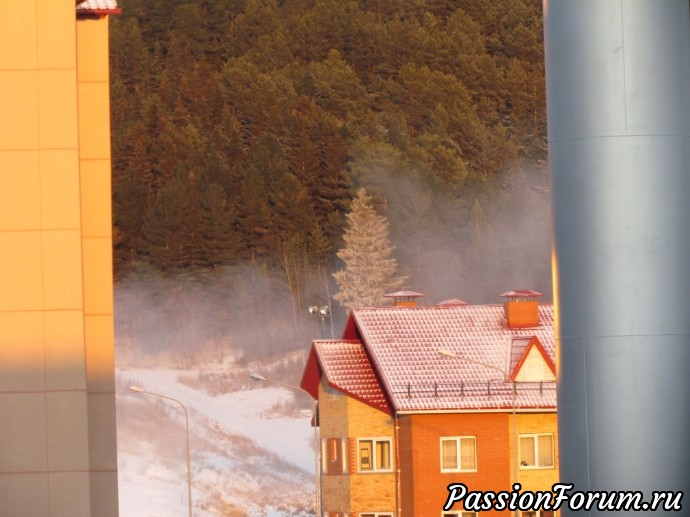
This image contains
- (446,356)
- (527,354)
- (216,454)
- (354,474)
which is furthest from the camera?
(216,454)

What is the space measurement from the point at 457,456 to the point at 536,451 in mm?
2348

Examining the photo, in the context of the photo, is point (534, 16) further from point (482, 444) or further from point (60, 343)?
point (60, 343)

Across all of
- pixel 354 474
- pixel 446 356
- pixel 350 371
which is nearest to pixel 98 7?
pixel 354 474

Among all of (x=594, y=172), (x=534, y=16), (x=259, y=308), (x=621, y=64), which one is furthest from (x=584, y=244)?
(x=534, y=16)

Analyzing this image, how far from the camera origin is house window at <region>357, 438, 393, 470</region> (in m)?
43.9

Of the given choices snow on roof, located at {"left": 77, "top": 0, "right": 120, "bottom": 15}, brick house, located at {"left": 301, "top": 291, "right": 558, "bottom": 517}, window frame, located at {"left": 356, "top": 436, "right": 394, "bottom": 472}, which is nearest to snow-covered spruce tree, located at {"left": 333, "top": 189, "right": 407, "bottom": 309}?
brick house, located at {"left": 301, "top": 291, "right": 558, "bottom": 517}

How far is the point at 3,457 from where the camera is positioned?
1677cm

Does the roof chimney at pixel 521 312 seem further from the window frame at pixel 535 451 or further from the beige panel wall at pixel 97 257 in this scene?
the beige panel wall at pixel 97 257

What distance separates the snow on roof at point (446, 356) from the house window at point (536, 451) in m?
0.98

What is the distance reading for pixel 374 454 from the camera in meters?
43.9

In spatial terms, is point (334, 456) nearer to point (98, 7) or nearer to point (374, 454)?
point (374, 454)

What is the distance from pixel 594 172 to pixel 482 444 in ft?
108

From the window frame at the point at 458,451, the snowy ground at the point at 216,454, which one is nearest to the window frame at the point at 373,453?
the window frame at the point at 458,451

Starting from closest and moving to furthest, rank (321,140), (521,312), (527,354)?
(527,354) → (521,312) → (321,140)
